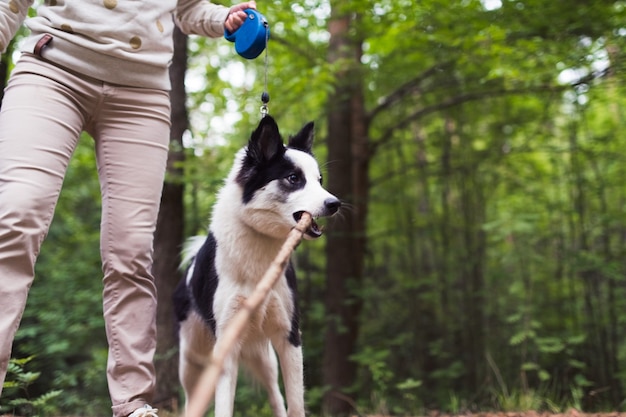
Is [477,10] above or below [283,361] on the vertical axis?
above

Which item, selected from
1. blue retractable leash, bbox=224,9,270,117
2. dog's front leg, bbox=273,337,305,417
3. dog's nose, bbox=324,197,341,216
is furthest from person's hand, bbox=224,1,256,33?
dog's front leg, bbox=273,337,305,417

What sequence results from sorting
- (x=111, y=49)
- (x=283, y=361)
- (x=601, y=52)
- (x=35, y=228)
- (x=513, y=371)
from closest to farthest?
(x=35, y=228), (x=111, y=49), (x=283, y=361), (x=601, y=52), (x=513, y=371)

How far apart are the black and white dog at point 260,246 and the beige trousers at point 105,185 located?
38cm

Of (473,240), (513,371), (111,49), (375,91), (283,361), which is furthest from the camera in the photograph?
(473,240)

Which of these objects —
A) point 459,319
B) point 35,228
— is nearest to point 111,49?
point 35,228

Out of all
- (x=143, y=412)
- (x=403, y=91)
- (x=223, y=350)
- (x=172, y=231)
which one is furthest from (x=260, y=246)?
(x=403, y=91)

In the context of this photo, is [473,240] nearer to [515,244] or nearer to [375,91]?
[515,244]

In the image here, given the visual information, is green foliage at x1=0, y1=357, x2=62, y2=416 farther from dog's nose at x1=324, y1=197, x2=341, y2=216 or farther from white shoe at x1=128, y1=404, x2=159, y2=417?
dog's nose at x1=324, y1=197, x2=341, y2=216

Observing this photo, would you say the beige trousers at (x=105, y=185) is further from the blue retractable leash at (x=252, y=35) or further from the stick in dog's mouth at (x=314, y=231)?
the stick in dog's mouth at (x=314, y=231)

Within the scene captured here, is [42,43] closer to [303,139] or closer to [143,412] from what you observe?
[303,139]

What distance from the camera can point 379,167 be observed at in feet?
28.2

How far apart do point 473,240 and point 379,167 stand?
5.90 ft

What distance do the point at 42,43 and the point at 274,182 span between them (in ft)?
3.48

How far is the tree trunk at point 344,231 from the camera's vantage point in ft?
21.0
